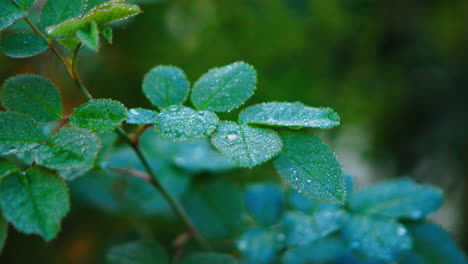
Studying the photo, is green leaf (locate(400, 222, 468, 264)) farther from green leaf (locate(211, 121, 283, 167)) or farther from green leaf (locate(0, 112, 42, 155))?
green leaf (locate(0, 112, 42, 155))

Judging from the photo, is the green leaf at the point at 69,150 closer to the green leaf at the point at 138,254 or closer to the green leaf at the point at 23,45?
the green leaf at the point at 23,45

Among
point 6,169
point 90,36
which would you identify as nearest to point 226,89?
point 90,36

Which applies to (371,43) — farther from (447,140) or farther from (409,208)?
(409,208)

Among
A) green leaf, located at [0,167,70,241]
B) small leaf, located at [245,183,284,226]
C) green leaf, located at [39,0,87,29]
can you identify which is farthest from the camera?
small leaf, located at [245,183,284,226]

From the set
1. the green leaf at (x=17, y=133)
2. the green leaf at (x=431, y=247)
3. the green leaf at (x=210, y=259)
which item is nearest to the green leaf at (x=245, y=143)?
the green leaf at (x=17, y=133)

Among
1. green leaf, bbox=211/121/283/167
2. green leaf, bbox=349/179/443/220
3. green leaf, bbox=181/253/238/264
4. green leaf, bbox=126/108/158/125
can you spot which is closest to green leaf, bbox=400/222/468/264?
green leaf, bbox=349/179/443/220

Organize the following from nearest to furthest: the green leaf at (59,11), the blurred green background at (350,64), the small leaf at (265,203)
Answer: the green leaf at (59,11) → the small leaf at (265,203) → the blurred green background at (350,64)
